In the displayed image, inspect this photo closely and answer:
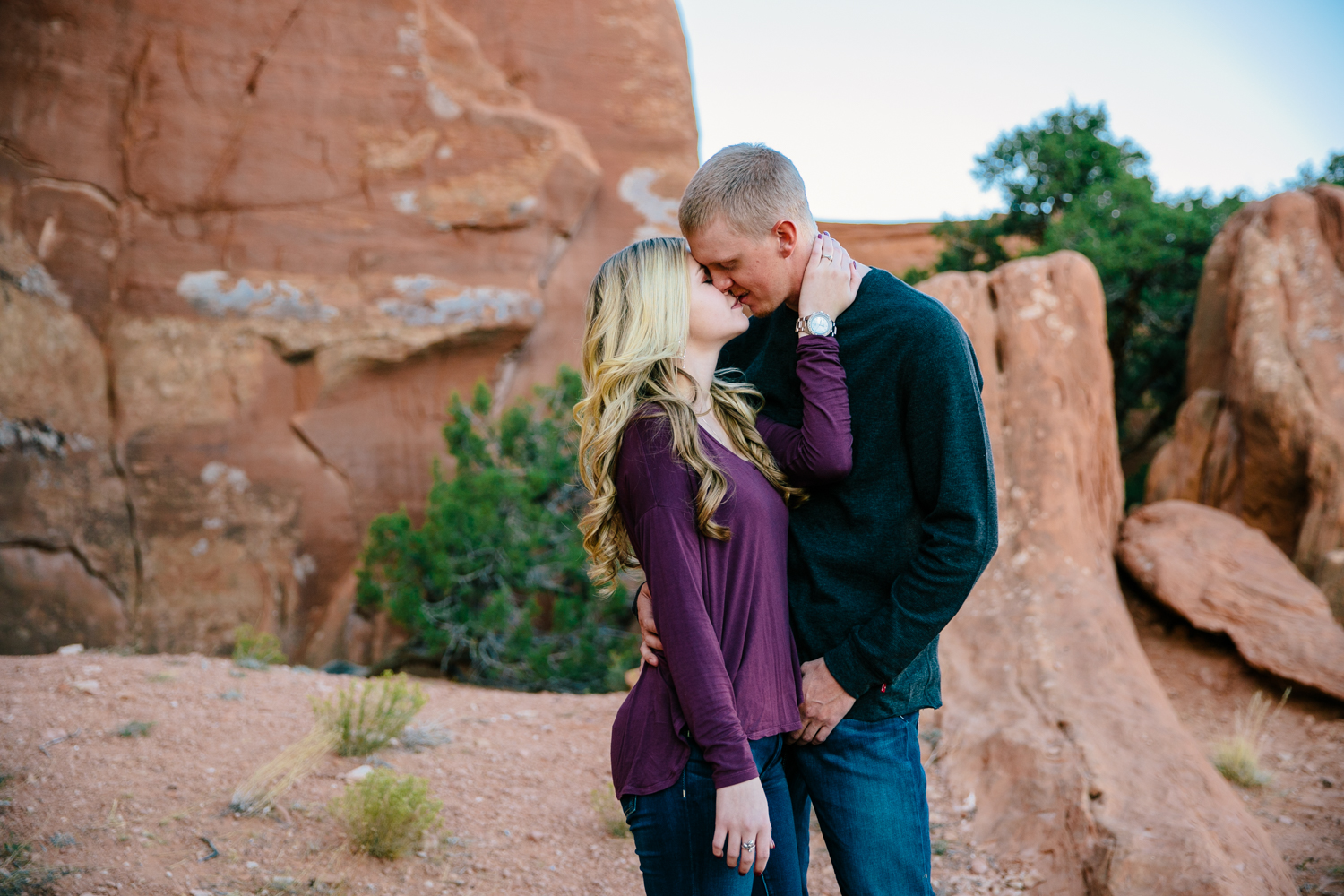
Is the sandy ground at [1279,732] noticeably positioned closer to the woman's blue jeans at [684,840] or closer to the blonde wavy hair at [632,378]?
the woman's blue jeans at [684,840]

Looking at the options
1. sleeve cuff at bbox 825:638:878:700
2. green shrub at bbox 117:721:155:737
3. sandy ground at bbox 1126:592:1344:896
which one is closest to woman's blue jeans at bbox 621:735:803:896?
sleeve cuff at bbox 825:638:878:700

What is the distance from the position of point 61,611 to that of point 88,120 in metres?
4.57

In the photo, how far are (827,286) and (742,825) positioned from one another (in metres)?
1.22

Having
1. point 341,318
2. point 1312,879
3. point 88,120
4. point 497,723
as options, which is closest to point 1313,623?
point 1312,879

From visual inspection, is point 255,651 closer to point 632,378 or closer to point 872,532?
point 632,378

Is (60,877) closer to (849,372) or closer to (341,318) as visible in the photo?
(849,372)

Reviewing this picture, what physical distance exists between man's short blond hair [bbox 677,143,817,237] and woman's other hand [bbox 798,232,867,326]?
127 mm

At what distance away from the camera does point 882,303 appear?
2.16m

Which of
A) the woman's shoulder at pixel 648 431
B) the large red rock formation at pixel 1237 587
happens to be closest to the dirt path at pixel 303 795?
the large red rock formation at pixel 1237 587

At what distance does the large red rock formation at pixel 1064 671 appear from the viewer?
3678 millimetres

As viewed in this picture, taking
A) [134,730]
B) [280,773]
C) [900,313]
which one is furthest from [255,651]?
[900,313]

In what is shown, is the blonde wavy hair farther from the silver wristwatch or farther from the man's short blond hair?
the silver wristwatch

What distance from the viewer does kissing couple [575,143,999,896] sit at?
5.96ft

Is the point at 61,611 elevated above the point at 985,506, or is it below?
below
